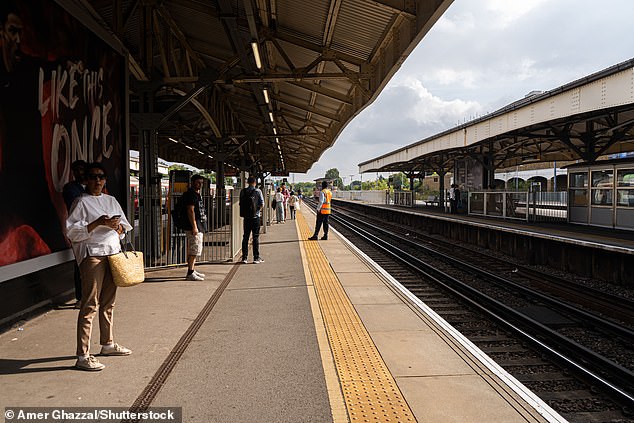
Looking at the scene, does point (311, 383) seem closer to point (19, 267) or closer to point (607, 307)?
point (19, 267)

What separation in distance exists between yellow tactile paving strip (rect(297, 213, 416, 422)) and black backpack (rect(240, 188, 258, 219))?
3.69m

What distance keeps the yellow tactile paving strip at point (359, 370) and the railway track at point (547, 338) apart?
5.33ft

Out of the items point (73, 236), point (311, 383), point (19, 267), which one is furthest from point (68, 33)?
point (311, 383)

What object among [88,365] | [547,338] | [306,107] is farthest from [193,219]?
[306,107]

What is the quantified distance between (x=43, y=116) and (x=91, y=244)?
2657mm

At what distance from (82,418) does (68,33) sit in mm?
5380

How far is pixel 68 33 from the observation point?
660 centimetres

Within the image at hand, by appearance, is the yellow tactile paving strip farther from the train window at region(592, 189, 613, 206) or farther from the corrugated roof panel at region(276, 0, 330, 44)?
the train window at region(592, 189, 613, 206)

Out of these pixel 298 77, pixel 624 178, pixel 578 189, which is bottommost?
pixel 578 189

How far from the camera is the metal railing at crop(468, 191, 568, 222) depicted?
19.7 metres

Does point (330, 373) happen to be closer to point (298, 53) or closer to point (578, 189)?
point (298, 53)

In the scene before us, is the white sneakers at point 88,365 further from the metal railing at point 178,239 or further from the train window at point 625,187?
the train window at point 625,187

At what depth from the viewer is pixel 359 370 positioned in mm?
4234

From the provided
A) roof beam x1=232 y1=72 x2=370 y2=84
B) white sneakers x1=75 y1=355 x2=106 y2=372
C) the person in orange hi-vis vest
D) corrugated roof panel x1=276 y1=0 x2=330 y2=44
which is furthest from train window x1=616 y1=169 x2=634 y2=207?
white sneakers x1=75 y1=355 x2=106 y2=372
